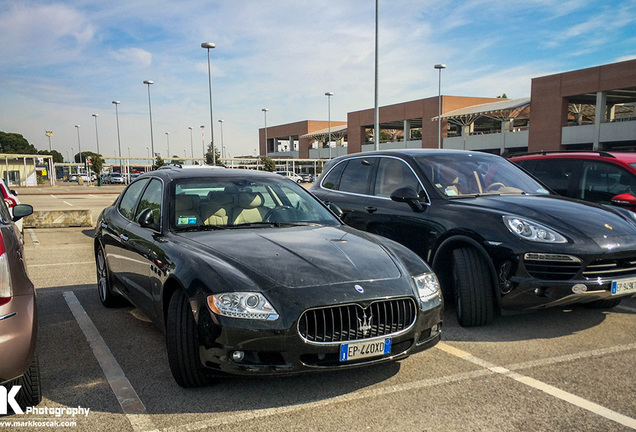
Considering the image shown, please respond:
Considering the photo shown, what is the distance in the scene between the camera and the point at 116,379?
11.9ft

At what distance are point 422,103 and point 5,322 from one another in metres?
53.5

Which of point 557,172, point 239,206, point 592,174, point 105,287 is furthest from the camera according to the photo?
point 557,172

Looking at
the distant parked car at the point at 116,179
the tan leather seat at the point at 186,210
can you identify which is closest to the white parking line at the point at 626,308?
the tan leather seat at the point at 186,210

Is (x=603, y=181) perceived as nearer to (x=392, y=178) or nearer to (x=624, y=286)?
(x=624, y=286)

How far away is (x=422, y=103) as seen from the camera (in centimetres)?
5341

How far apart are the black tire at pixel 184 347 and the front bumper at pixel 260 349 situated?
0.11 m

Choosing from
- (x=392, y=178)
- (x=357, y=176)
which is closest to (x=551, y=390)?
(x=392, y=178)

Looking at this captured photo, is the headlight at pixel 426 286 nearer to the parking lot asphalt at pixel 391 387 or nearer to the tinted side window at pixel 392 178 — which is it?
the parking lot asphalt at pixel 391 387

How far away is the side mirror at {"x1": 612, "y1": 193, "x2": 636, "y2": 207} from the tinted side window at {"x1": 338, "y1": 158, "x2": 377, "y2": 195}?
2943 mm

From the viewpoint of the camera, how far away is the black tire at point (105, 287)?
17.9ft

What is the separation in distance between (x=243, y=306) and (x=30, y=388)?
133cm

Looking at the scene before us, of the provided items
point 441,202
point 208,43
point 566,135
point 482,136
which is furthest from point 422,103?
point 441,202

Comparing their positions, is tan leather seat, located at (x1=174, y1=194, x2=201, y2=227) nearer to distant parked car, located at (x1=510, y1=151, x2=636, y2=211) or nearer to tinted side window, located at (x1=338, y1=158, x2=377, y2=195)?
tinted side window, located at (x1=338, y1=158, x2=377, y2=195)

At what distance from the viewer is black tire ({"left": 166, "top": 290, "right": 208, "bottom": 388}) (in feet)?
10.6
